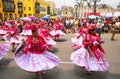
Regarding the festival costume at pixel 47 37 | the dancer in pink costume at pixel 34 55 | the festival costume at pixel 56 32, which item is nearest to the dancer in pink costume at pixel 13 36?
the festival costume at pixel 47 37

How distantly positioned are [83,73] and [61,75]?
0.73 meters

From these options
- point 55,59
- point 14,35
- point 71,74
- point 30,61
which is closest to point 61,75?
point 71,74

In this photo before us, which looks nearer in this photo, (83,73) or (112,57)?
(83,73)

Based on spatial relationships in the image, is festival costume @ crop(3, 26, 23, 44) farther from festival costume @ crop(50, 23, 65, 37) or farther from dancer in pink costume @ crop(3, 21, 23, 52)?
festival costume @ crop(50, 23, 65, 37)

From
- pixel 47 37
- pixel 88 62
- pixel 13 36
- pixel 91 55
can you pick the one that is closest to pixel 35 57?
pixel 88 62

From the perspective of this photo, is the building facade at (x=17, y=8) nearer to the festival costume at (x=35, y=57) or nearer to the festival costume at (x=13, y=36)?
the festival costume at (x=13, y=36)

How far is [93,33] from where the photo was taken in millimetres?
7520

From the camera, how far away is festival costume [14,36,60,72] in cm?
675

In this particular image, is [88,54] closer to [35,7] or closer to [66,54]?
[66,54]

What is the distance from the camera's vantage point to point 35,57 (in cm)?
695

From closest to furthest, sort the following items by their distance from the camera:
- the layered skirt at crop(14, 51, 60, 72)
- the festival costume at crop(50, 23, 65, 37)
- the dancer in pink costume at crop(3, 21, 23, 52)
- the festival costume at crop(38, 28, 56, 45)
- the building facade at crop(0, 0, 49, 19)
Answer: the layered skirt at crop(14, 51, 60, 72) → the festival costume at crop(38, 28, 56, 45) → the dancer in pink costume at crop(3, 21, 23, 52) → the festival costume at crop(50, 23, 65, 37) → the building facade at crop(0, 0, 49, 19)

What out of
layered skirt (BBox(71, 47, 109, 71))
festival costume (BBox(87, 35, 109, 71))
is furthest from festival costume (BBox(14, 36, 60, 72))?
festival costume (BBox(87, 35, 109, 71))

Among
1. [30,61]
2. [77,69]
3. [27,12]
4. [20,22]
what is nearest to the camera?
[30,61]

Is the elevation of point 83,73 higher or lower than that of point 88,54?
lower
